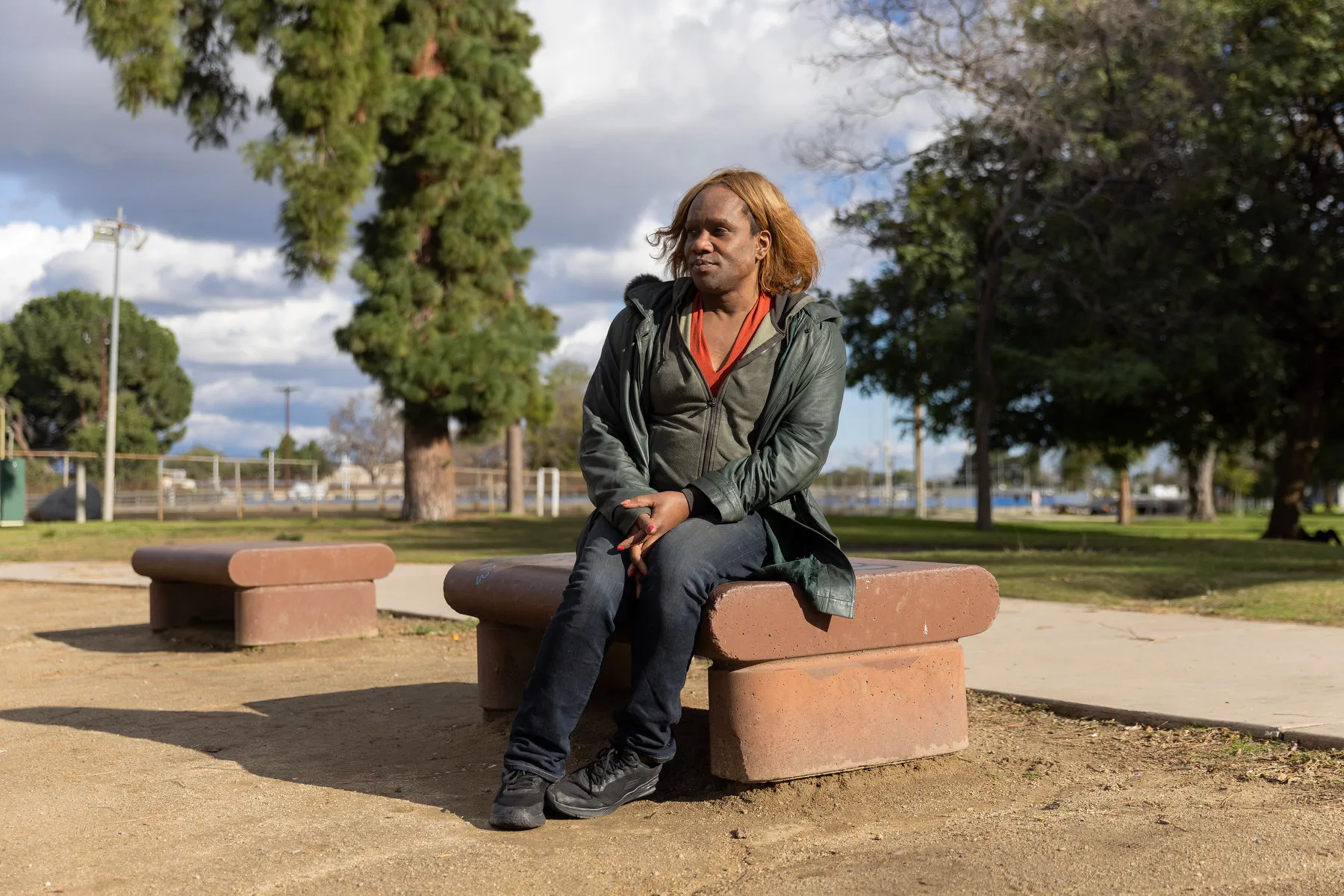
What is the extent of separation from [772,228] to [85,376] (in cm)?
6024

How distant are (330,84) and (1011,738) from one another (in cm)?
1911

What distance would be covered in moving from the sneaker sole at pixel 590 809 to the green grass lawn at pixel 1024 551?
4781 mm

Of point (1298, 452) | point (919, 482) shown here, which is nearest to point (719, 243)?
point (1298, 452)

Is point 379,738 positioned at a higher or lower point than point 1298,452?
lower

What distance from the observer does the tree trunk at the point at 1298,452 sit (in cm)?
2156

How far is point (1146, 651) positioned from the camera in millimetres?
5527

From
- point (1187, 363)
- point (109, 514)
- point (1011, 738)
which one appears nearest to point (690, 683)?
point (1011, 738)

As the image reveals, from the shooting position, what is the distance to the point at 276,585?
21.4 feet

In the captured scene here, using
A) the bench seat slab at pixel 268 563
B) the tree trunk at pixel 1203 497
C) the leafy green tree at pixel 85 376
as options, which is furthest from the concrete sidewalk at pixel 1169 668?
the leafy green tree at pixel 85 376

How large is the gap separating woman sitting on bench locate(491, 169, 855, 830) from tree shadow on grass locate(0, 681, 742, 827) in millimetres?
290

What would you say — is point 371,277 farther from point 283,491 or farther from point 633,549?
point 633,549

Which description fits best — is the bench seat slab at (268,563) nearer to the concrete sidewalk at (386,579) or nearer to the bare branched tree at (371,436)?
the concrete sidewalk at (386,579)

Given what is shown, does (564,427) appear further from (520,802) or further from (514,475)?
(520,802)

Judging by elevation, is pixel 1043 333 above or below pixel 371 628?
above
